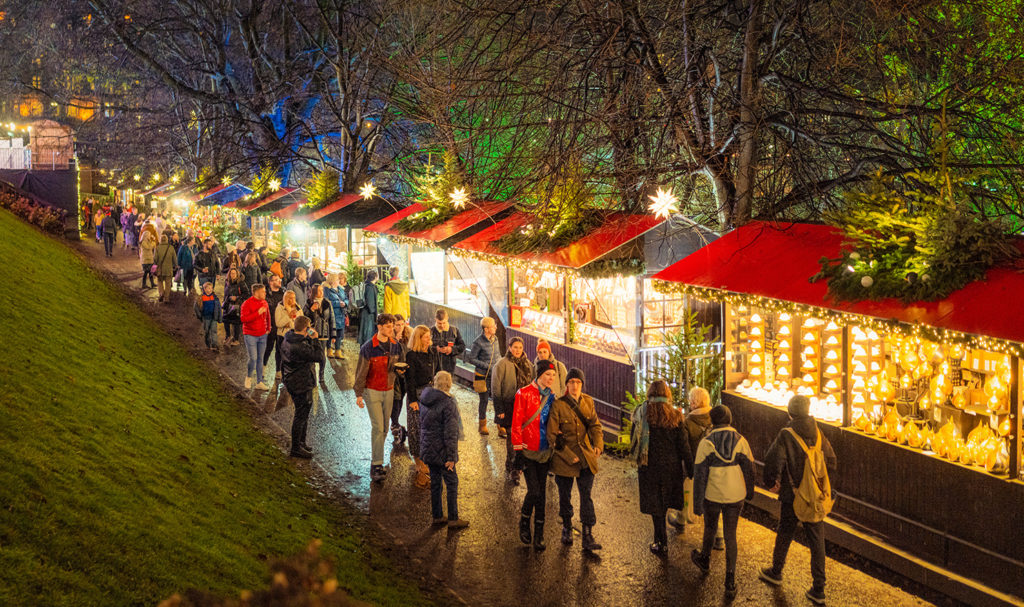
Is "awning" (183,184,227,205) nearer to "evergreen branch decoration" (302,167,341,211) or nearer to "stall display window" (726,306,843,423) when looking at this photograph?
"evergreen branch decoration" (302,167,341,211)

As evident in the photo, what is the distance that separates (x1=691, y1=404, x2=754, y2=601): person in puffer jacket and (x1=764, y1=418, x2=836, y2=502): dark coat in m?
0.20

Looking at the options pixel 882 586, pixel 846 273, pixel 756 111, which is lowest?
pixel 882 586

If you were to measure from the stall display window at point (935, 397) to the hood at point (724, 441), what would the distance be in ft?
5.56

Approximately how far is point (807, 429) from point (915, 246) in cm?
195

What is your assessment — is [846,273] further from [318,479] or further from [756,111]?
[318,479]

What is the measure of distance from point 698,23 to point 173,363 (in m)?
10.2

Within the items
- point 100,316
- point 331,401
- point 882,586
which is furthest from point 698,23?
point 100,316

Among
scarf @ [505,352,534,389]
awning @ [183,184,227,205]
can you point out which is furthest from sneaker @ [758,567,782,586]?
awning @ [183,184,227,205]

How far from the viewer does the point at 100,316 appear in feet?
55.5

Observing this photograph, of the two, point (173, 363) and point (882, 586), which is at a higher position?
point (173, 363)

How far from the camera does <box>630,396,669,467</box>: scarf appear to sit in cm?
890

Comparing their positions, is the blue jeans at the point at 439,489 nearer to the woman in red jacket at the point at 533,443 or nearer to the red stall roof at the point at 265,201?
the woman in red jacket at the point at 533,443

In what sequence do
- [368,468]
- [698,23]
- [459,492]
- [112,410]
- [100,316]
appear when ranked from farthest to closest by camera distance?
[100,316] → [698,23] → [368,468] → [459,492] → [112,410]

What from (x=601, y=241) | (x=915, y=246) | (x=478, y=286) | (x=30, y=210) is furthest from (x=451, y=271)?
(x=30, y=210)
